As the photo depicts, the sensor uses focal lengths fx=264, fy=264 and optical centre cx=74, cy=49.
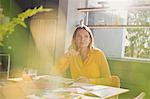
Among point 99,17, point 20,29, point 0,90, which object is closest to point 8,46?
point 20,29

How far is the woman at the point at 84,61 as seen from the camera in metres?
2.66

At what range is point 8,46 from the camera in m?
5.40

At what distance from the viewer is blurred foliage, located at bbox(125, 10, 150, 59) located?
4195mm

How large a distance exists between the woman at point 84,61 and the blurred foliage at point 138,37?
168 cm

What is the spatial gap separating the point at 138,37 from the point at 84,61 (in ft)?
6.04

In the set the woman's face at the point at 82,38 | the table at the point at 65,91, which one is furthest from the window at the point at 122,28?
the table at the point at 65,91

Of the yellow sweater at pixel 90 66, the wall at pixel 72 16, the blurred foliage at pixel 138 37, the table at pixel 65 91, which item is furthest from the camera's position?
the wall at pixel 72 16

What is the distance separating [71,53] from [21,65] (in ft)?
9.78

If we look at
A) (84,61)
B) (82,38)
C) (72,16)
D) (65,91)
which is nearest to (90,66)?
(84,61)

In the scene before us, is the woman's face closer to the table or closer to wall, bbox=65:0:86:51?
the table

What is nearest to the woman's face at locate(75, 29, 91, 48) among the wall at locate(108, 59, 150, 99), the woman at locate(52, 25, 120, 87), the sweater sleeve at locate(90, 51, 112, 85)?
the woman at locate(52, 25, 120, 87)

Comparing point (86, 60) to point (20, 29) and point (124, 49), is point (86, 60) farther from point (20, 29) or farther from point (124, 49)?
point (20, 29)

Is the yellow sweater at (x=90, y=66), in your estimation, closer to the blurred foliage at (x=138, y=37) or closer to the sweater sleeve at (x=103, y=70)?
the sweater sleeve at (x=103, y=70)

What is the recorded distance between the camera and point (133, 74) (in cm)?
404
